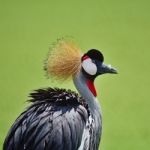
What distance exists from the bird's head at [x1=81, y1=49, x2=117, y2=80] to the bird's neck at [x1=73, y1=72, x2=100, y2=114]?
0.04 meters

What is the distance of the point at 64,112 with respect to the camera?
3.30 metres

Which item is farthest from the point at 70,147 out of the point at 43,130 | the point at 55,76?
the point at 55,76

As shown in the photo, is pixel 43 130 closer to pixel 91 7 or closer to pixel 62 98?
pixel 62 98

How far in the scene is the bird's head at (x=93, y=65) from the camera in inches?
139

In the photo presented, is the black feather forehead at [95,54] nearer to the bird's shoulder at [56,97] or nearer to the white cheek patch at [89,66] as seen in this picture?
the white cheek patch at [89,66]

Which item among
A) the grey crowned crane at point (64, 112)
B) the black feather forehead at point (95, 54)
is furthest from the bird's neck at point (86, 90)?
the black feather forehead at point (95, 54)

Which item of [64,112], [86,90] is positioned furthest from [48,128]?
[86,90]

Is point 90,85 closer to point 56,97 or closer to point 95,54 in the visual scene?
point 95,54

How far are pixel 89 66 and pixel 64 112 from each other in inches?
13.6

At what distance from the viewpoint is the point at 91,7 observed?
21.6ft

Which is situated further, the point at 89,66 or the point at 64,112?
the point at 89,66

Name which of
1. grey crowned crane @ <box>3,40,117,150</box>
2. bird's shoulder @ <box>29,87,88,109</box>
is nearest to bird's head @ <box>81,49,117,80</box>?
grey crowned crane @ <box>3,40,117,150</box>

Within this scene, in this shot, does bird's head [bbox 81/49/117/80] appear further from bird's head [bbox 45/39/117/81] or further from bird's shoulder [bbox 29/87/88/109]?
bird's shoulder [bbox 29/87/88/109]

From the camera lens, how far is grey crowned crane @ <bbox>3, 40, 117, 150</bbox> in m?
3.21
